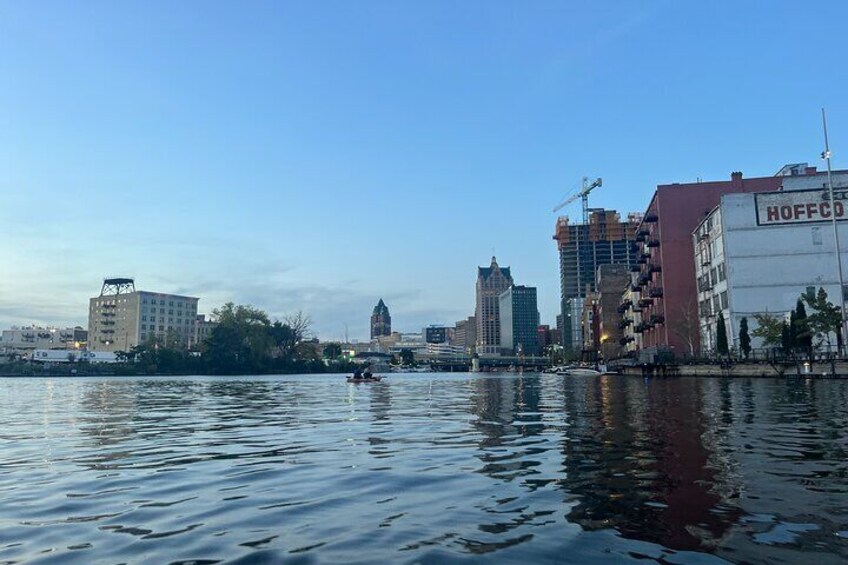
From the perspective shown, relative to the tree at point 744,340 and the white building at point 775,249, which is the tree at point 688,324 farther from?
the tree at point 744,340

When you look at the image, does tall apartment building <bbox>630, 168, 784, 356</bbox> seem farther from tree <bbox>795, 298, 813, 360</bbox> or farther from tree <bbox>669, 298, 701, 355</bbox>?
tree <bbox>795, 298, 813, 360</bbox>

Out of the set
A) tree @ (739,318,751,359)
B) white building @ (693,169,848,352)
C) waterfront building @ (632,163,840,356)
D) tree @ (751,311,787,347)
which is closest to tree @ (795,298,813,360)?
tree @ (751,311,787,347)

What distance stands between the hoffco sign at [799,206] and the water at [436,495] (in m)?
68.8

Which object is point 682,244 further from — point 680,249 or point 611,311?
point 611,311

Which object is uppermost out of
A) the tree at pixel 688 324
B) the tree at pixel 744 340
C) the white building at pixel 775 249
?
the white building at pixel 775 249

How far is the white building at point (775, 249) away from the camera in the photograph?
80.0m

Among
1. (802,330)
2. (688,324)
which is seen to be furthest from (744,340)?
(688,324)

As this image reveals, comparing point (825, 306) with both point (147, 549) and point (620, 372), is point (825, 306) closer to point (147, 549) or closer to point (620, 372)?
point (620, 372)

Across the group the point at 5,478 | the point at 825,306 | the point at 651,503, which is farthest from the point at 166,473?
the point at 825,306

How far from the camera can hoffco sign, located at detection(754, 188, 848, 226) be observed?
80375 mm

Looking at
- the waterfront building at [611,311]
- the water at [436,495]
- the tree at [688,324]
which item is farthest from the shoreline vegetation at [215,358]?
the water at [436,495]

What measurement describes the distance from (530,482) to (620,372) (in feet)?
369

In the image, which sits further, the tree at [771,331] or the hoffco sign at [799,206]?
the hoffco sign at [799,206]

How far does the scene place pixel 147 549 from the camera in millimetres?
8047
